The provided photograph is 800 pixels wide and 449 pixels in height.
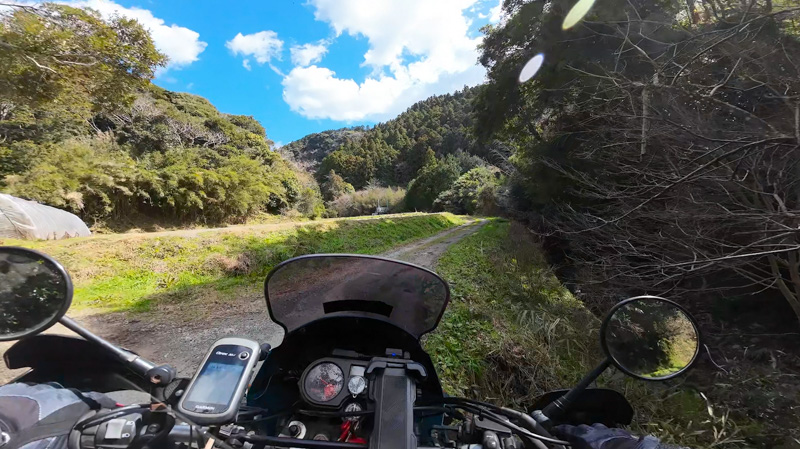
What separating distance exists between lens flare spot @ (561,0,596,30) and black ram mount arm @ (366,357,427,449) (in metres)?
8.69

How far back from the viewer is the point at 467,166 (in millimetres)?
45344

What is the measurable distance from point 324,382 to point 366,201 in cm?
3856

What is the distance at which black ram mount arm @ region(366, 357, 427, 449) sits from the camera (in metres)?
0.91

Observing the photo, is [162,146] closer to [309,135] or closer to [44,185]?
[44,185]

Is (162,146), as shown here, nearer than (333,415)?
No

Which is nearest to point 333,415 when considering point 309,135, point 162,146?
point 162,146

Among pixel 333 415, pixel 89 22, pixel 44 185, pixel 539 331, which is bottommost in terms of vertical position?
pixel 539 331

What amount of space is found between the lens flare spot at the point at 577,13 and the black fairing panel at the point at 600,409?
8.35 metres

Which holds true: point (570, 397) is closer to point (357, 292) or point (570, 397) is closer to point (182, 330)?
point (357, 292)

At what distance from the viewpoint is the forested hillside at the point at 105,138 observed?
22.4ft

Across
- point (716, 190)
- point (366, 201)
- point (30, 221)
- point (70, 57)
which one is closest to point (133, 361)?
point (716, 190)

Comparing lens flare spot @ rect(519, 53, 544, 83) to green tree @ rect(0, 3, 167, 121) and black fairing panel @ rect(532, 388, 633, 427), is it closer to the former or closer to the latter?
black fairing panel @ rect(532, 388, 633, 427)

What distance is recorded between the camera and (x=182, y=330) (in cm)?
459

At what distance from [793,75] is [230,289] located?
9.11 m
